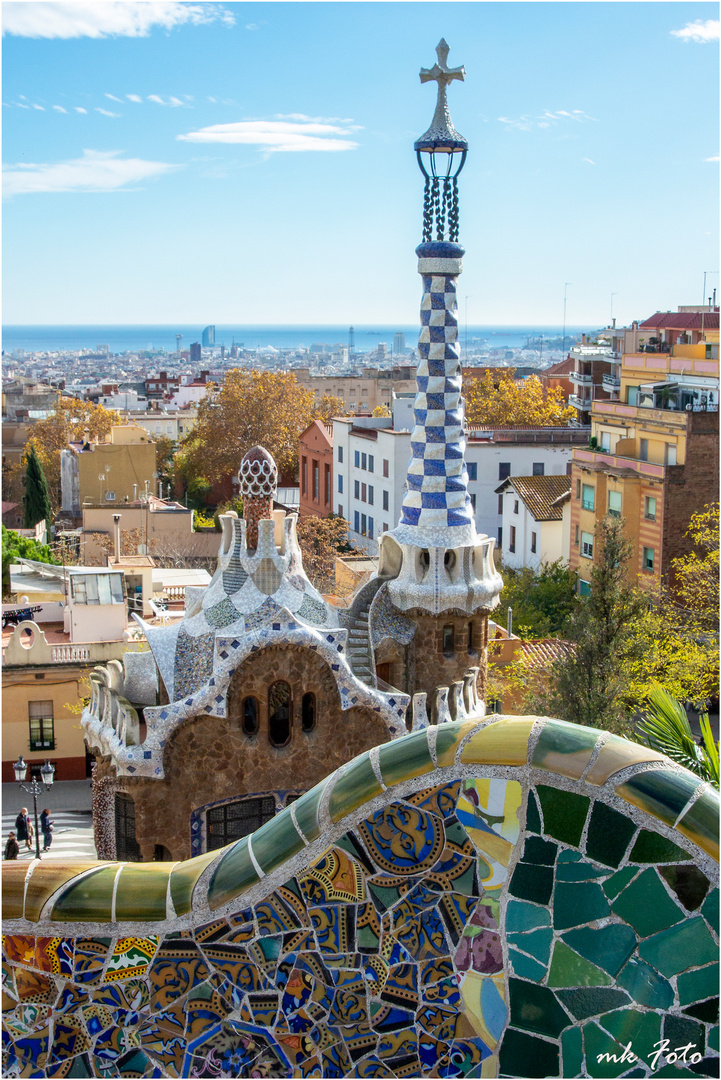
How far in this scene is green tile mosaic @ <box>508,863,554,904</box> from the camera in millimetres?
5418

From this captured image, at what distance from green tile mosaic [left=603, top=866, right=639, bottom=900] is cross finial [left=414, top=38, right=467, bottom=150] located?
930 cm

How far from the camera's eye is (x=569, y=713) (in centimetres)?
1772

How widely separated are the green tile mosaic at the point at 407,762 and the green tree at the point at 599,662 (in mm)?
11857

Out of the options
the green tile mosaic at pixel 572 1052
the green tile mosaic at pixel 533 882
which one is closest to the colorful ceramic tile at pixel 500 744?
the green tile mosaic at pixel 533 882

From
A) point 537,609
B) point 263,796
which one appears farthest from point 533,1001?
point 537,609

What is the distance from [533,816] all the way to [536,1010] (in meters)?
0.87

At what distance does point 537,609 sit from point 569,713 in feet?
48.4

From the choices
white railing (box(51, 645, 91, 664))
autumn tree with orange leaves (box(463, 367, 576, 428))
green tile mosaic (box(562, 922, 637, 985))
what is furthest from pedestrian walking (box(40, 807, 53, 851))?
autumn tree with orange leaves (box(463, 367, 576, 428))

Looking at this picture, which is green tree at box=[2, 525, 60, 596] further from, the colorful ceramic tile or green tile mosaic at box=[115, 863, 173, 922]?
the colorful ceramic tile

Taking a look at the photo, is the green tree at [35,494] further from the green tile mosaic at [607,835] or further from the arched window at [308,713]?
the green tile mosaic at [607,835]

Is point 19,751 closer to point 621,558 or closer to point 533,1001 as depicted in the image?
point 621,558

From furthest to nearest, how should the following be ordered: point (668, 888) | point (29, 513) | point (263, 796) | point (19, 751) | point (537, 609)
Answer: point (29, 513)
point (537, 609)
point (19, 751)
point (263, 796)
point (668, 888)

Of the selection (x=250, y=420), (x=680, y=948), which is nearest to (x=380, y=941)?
(x=680, y=948)

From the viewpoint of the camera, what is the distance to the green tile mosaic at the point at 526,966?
5.45 metres
